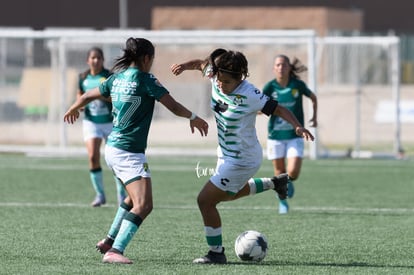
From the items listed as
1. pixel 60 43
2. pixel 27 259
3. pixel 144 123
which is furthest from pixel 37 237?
pixel 60 43

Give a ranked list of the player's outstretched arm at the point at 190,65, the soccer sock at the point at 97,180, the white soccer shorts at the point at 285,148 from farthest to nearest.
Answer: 1. the soccer sock at the point at 97,180
2. the white soccer shorts at the point at 285,148
3. the player's outstretched arm at the point at 190,65

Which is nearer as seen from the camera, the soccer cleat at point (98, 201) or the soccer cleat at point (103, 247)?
the soccer cleat at point (103, 247)

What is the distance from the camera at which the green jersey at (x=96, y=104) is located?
1569 cm

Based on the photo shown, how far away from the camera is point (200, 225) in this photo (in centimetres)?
1319

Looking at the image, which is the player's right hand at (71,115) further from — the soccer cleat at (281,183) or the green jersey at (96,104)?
the green jersey at (96,104)

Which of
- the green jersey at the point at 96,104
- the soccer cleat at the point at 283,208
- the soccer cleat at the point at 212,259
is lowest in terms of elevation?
the soccer cleat at the point at 283,208

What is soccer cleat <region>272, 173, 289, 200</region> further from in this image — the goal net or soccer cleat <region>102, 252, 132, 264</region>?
the goal net

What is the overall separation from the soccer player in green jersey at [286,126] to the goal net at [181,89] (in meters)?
8.06

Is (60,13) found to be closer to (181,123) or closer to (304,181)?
(181,123)

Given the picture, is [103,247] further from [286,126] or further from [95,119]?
[95,119]

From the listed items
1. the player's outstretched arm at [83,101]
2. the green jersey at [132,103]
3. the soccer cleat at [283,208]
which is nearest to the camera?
the green jersey at [132,103]

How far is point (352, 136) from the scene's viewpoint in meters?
29.5

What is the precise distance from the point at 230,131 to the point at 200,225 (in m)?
3.30

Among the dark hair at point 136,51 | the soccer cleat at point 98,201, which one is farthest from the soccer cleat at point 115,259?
the soccer cleat at point 98,201
